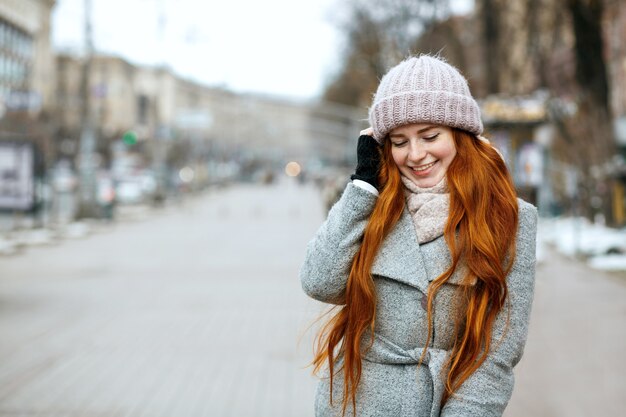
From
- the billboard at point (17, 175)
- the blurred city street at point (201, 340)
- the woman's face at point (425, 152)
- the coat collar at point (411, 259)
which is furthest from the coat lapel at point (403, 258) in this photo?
the billboard at point (17, 175)

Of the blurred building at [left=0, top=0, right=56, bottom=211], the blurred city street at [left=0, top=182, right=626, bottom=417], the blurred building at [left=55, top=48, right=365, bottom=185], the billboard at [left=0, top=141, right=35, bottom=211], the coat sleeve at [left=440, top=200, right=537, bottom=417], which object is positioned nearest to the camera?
the coat sleeve at [left=440, top=200, right=537, bottom=417]

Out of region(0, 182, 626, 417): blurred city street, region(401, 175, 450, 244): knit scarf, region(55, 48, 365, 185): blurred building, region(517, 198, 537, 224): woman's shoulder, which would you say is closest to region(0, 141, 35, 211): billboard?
region(0, 182, 626, 417): blurred city street

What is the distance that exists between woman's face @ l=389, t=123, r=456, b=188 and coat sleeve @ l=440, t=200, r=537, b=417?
258 millimetres

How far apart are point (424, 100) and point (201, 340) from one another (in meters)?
6.78

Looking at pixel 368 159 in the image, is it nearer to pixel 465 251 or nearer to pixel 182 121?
pixel 465 251

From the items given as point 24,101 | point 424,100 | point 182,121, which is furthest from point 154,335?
point 182,121

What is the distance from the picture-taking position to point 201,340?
9.20 m

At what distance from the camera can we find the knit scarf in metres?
2.65

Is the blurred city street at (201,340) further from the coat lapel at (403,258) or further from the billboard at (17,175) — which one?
the billboard at (17,175)

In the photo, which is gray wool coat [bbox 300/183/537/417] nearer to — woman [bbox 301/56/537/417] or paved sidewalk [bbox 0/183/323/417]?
woman [bbox 301/56/537/417]

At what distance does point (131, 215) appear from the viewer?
36.3 m

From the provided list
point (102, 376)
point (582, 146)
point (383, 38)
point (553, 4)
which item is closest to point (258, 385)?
point (102, 376)

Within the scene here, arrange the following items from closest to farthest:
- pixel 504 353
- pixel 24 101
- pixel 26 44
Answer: pixel 504 353
pixel 24 101
pixel 26 44

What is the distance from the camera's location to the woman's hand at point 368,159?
2721mm
